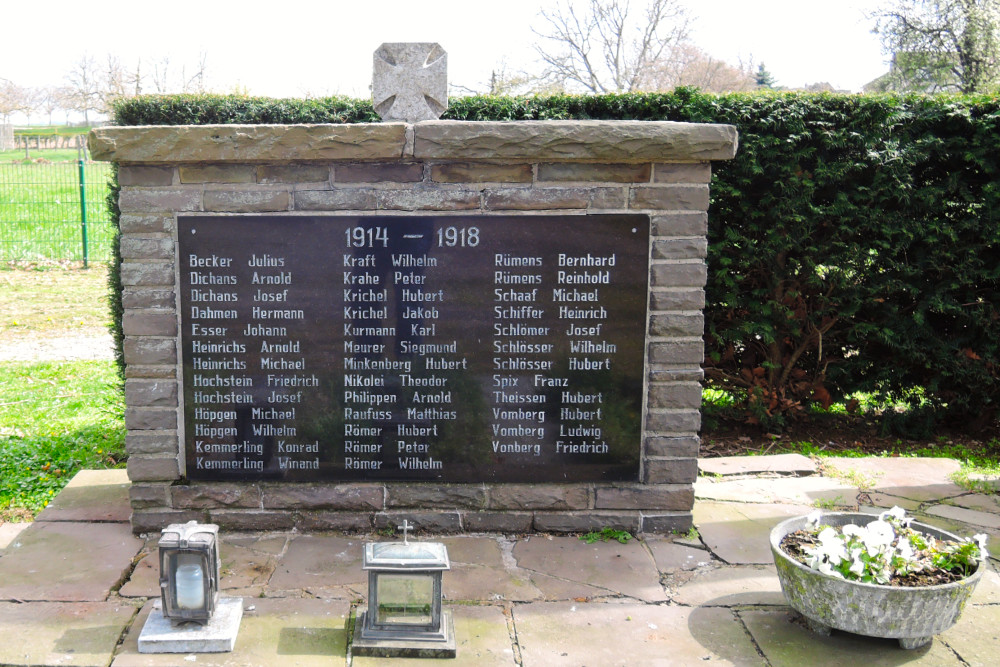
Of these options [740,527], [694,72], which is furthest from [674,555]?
[694,72]

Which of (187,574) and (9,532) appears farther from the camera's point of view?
(9,532)

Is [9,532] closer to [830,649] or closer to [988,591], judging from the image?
[830,649]

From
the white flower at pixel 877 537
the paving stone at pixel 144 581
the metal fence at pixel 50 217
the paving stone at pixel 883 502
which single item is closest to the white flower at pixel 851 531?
the white flower at pixel 877 537

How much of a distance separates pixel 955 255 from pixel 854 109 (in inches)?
44.0

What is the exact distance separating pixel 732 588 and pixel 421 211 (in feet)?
6.28

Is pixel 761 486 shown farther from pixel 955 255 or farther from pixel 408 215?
pixel 408 215

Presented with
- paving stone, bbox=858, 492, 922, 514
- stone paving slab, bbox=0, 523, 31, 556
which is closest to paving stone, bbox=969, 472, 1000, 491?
paving stone, bbox=858, 492, 922, 514

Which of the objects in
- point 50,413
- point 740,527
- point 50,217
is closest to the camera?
point 740,527

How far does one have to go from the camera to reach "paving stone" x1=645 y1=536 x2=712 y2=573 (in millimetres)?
3318

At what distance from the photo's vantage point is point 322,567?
10.6 feet

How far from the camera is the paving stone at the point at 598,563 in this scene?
3137 millimetres

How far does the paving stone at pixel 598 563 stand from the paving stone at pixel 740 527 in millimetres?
342

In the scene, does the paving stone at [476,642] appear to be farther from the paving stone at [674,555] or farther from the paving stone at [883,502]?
the paving stone at [883,502]

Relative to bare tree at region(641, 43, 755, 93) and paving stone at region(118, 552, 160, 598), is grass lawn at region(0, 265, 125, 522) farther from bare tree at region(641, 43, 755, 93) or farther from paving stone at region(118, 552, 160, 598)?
bare tree at region(641, 43, 755, 93)
